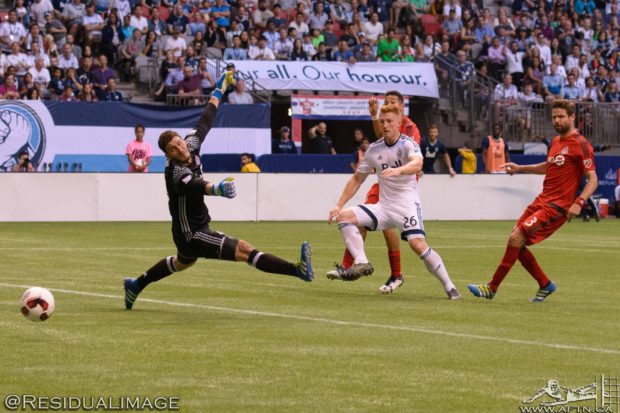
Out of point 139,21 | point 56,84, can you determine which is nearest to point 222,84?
point 56,84

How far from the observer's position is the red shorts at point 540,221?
13.7 meters

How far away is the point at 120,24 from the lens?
117 ft

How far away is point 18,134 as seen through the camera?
30969 mm

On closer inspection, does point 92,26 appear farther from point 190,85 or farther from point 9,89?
point 9,89

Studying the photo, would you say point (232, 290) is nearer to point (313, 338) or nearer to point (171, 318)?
point (171, 318)

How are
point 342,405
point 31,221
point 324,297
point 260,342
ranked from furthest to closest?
point 31,221 < point 324,297 < point 260,342 < point 342,405

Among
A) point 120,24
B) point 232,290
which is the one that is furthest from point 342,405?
point 120,24

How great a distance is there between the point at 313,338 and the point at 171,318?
1911mm

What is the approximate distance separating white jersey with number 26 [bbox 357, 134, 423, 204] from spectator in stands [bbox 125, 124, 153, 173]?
1627cm

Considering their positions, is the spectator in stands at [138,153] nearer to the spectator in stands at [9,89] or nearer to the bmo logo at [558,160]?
the spectator in stands at [9,89]

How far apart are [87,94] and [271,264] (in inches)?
849

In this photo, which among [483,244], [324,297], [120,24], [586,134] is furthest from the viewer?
[586,134]

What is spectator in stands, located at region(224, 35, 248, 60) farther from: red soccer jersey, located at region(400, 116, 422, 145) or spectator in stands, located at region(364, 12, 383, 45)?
red soccer jersey, located at region(400, 116, 422, 145)

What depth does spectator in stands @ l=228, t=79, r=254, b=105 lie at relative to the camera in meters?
34.8
